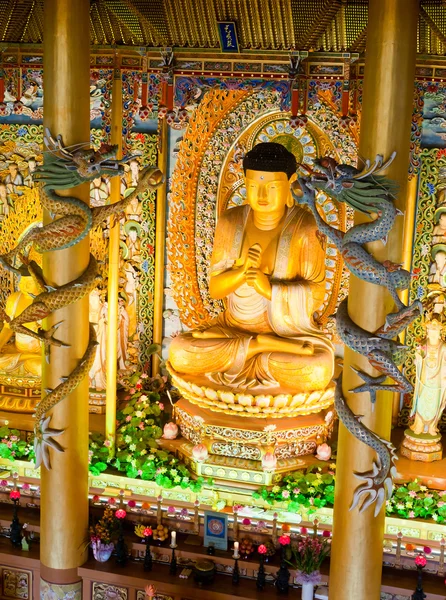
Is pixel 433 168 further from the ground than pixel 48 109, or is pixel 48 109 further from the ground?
pixel 48 109

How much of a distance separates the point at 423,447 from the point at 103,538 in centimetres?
258

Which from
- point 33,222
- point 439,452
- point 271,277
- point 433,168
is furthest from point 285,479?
point 33,222

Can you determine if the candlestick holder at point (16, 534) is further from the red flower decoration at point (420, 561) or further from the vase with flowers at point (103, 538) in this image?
the red flower decoration at point (420, 561)

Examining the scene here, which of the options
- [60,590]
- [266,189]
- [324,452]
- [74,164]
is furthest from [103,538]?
[266,189]

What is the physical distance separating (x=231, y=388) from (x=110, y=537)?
1.50 metres

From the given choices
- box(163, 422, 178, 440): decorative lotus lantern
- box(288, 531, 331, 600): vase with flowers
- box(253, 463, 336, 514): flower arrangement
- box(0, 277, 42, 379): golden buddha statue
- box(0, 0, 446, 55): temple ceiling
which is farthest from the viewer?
box(0, 277, 42, 379): golden buddha statue

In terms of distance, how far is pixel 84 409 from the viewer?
6395mm

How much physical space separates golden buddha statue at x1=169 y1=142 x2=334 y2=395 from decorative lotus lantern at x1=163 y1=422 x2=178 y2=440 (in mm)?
424

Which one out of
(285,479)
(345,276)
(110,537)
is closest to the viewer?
(110,537)

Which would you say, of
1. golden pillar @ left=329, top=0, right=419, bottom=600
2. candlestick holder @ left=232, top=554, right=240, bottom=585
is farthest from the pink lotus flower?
golden pillar @ left=329, top=0, right=419, bottom=600

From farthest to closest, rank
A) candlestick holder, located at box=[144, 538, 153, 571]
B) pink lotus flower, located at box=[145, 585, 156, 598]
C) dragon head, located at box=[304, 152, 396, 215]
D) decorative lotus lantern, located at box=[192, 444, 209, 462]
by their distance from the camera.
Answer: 1. decorative lotus lantern, located at box=[192, 444, 209, 462]
2. candlestick holder, located at box=[144, 538, 153, 571]
3. pink lotus flower, located at box=[145, 585, 156, 598]
4. dragon head, located at box=[304, 152, 396, 215]

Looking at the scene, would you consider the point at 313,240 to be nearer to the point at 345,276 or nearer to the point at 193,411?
the point at 345,276

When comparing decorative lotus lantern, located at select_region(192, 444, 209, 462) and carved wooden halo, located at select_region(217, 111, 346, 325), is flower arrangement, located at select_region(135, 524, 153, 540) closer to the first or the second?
decorative lotus lantern, located at select_region(192, 444, 209, 462)

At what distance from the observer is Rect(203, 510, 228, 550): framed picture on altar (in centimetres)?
653
